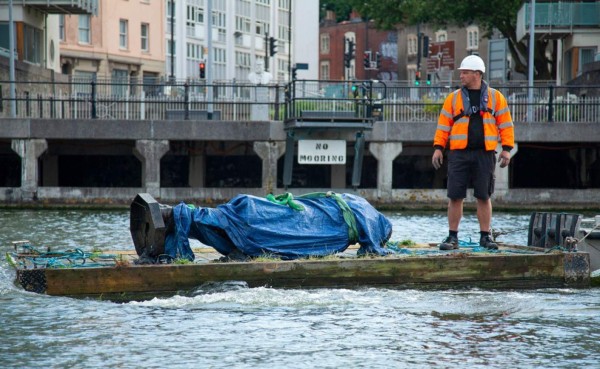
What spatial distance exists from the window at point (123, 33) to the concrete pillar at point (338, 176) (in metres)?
33.5

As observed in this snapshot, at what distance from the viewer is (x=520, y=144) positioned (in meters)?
41.0

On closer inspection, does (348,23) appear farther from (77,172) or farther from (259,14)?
(77,172)

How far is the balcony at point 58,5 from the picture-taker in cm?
5413

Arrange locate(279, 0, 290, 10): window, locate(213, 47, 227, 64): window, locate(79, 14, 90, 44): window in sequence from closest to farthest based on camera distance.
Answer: locate(79, 14, 90, 44): window
locate(213, 47, 227, 64): window
locate(279, 0, 290, 10): window

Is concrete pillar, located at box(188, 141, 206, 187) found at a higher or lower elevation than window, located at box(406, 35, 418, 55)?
lower

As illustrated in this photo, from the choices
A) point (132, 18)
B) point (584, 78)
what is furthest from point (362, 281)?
point (132, 18)

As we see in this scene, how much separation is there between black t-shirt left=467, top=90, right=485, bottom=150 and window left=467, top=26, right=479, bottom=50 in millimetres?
82699

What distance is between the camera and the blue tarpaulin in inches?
632

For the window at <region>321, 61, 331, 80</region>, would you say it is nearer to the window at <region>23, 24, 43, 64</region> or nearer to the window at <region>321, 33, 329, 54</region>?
the window at <region>321, 33, 329, 54</region>

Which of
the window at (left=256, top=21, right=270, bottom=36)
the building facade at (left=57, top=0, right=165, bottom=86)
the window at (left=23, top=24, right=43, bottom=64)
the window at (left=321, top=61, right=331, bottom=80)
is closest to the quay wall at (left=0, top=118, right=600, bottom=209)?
the window at (left=23, top=24, right=43, bottom=64)

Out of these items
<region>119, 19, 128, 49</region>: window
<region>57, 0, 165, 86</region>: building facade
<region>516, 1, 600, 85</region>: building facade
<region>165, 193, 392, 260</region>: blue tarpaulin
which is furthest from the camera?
<region>119, 19, 128, 49</region>: window

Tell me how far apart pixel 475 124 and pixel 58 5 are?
1594 inches

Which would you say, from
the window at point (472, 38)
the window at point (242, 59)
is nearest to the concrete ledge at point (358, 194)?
the window at point (242, 59)

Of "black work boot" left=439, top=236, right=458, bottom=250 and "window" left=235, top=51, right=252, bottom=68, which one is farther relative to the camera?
"window" left=235, top=51, right=252, bottom=68
